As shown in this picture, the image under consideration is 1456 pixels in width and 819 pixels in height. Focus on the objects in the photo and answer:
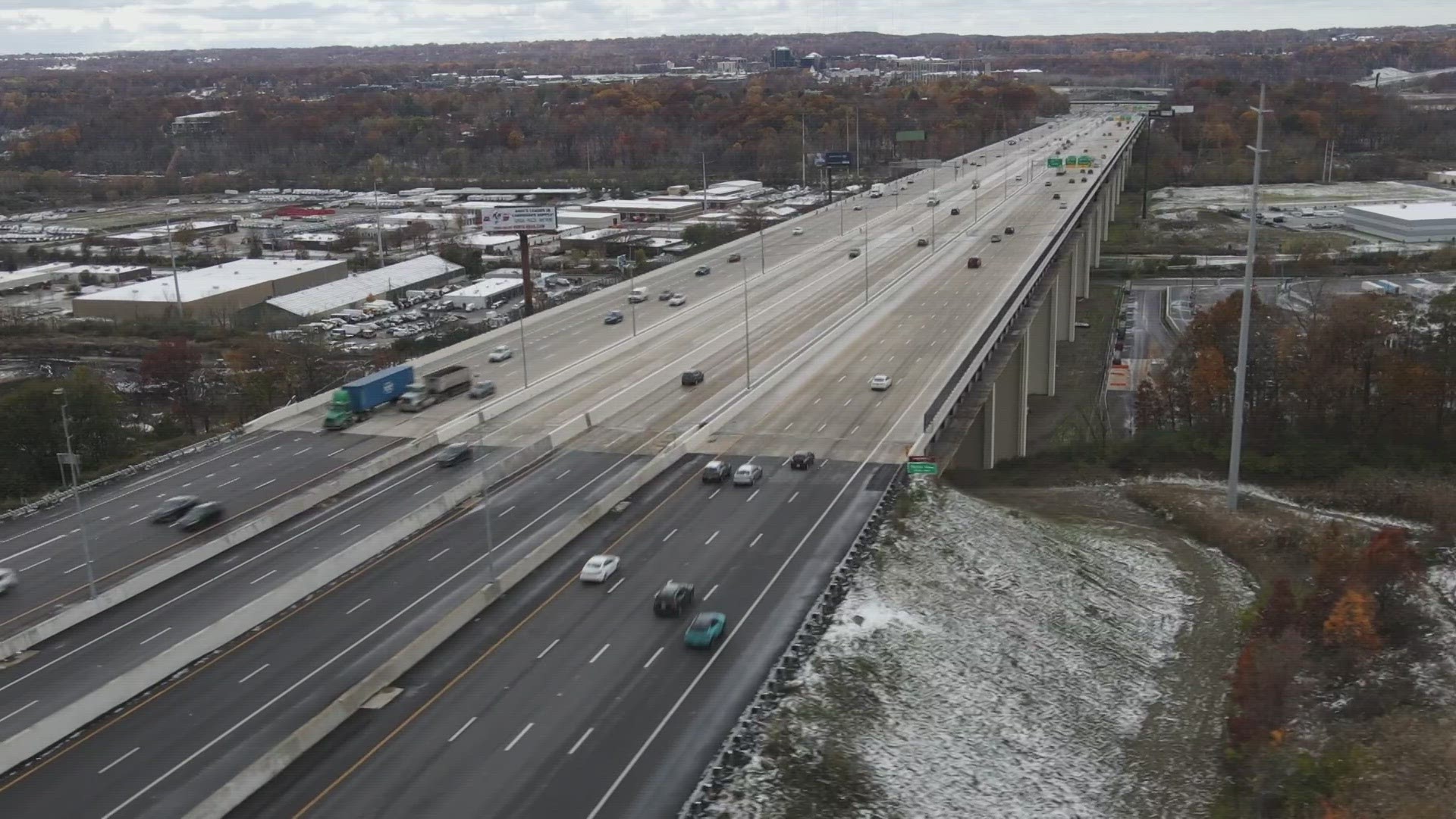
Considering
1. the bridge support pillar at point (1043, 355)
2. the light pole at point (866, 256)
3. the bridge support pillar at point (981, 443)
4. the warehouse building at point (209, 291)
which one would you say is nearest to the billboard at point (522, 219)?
the light pole at point (866, 256)

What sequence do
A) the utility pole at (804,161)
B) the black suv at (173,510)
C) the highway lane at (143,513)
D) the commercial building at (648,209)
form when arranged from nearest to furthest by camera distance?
the highway lane at (143,513), the black suv at (173,510), the commercial building at (648,209), the utility pole at (804,161)

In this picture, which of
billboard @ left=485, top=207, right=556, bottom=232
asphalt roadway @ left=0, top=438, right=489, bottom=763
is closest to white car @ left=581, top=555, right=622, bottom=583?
asphalt roadway @ left=0, top=438, right=489, bottom=763

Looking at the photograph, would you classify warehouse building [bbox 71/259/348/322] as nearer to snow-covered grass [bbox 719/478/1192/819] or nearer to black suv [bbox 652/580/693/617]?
black suv [bbox 652/580/693/617]

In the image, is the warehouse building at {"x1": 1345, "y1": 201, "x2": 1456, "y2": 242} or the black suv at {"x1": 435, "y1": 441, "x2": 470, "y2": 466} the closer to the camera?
the black suv at {"x1": 435, "y1": 441, "x2": 470, "y2": 466}

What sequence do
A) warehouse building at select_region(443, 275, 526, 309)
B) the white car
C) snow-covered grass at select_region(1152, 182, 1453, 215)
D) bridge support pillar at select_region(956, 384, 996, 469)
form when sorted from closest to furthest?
1. the white car
2. bridge support pillar at select_region(956, 384, 996, 469)
3. warehouse building at select_region(443, 275, 526, 309)
4. snow-covered grass at select_region(1152, 182, 1453, 215)

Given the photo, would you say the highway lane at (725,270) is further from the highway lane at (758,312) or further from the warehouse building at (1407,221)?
the warehouse building at (1407,221)

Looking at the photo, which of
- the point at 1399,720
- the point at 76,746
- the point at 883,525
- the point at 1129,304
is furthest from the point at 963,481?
the point at 1129,304

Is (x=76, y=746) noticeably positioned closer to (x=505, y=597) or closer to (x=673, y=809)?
(x=505, y=597)
